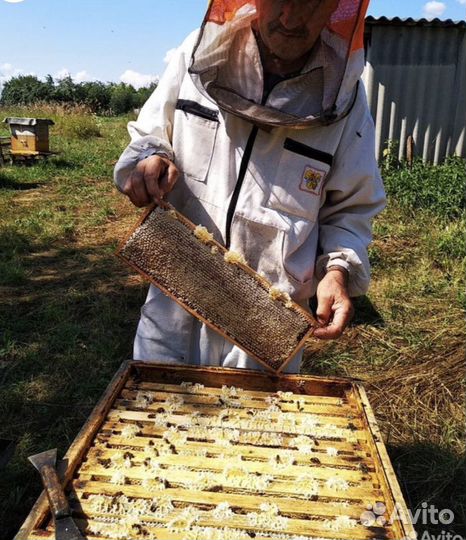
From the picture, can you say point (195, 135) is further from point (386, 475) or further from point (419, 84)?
point (419, 84)

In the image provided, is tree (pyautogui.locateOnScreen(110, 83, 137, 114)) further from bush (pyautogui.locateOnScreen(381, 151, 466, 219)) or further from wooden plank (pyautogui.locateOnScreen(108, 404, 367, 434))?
wooden plank (pyautogui.locateOnScreen(108, 404, 367, 434))

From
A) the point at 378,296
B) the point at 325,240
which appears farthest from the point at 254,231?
the point at 378,296

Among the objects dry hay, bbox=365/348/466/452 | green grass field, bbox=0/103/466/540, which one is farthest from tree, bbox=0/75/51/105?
dry hay, bbox=365/348/466/452

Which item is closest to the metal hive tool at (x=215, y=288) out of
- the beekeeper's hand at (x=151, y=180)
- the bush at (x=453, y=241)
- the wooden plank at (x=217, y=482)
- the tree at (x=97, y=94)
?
the beekeeper's hand at (x=151, y=180)

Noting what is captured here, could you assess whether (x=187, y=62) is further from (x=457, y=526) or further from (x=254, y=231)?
(x=457, y=526)

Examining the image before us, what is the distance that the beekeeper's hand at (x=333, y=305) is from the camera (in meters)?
1.57

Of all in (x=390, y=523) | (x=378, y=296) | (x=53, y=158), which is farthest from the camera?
(x=53, y=158)

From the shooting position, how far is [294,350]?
1.58m

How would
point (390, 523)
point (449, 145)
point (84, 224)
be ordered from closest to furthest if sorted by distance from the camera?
point (390, 523) < point (84, 224) < point (449, 145)

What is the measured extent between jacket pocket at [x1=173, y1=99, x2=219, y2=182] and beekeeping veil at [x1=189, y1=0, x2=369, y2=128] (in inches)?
3.4

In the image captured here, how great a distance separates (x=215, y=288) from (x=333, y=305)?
1.20 ft

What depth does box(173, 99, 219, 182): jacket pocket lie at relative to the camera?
166cm

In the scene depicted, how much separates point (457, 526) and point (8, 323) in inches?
134

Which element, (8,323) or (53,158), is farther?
(53,158)
